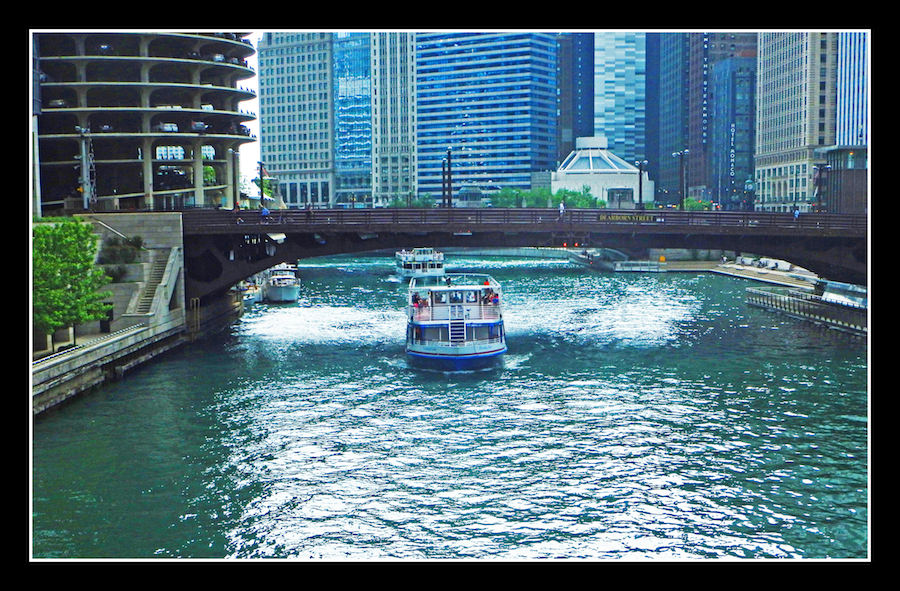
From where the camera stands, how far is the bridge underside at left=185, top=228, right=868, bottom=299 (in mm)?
72188

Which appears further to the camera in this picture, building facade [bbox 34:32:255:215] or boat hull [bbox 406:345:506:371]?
building facade [bbox 34:32:255:215]

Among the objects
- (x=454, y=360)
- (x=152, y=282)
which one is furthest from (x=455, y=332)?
(x=152, y=282)

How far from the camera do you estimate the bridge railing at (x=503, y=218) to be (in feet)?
232

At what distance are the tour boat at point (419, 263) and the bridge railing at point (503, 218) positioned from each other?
213 feet

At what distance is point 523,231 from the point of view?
71.2 m

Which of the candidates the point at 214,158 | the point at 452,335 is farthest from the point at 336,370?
the point at 214,158

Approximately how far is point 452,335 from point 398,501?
1055 inches

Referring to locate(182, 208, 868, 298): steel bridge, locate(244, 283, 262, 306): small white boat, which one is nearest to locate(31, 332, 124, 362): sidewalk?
locate(182, 208, 868, 298): steel bridge

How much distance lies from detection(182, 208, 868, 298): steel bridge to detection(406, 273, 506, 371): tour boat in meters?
8.58

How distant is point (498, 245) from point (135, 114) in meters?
46.3

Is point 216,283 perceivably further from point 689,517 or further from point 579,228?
point 689,517

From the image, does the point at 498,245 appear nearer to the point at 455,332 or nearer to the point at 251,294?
the point at 455,332

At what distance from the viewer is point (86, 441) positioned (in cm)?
4266

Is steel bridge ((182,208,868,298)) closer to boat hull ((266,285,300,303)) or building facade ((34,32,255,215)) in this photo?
building facade ((34,32,255,215))
